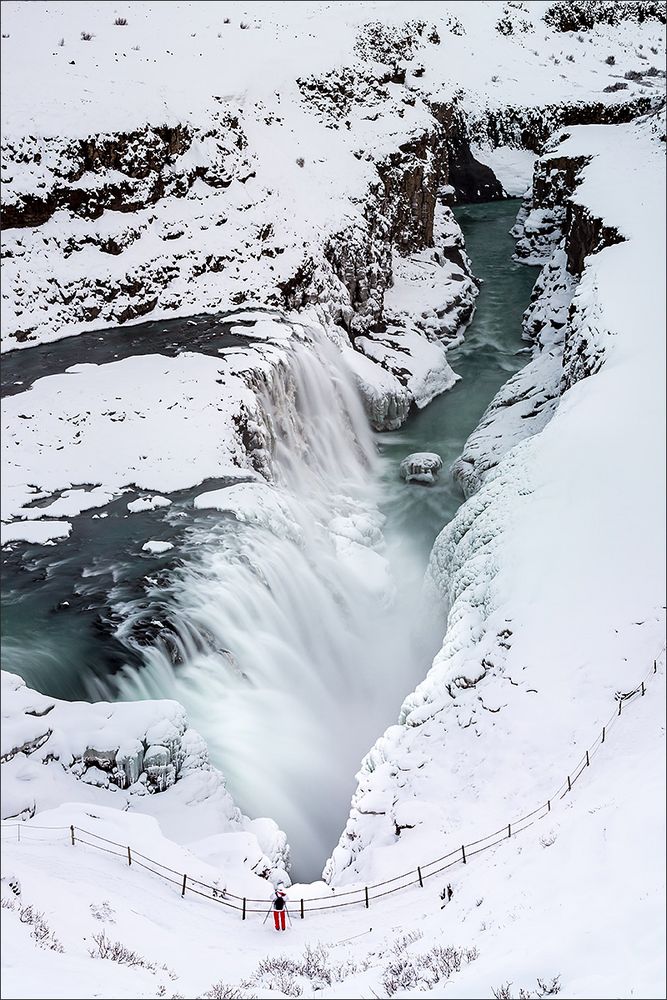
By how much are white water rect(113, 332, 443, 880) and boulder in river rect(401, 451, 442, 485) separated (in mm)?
1619

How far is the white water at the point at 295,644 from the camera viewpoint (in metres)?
10.0

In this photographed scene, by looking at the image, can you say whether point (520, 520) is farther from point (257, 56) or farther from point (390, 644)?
point (257, 56)

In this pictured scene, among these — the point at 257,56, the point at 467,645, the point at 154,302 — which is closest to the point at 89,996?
the point at 467,645

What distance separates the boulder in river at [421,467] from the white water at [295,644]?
162 centimetres

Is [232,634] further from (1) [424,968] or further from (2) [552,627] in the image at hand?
(1) [424,968]

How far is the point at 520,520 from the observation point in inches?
424

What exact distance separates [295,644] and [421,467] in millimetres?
6882

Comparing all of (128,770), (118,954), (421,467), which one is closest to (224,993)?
(118,954)

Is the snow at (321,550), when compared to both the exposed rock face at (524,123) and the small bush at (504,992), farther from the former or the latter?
the exposed rock face at (524,123)

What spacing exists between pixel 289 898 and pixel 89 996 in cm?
337

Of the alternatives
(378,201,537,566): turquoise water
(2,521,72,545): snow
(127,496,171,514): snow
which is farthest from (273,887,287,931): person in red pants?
(378,201,537,566): turquoise water

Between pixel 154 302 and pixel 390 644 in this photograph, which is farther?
pixel 154 302

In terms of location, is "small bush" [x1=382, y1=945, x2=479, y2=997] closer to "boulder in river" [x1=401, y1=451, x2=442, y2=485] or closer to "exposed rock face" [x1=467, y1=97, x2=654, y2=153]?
"boulder in river" [x1=401, y1=451, x2=442, y2=485]

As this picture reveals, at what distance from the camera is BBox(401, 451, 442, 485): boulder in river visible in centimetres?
1786
